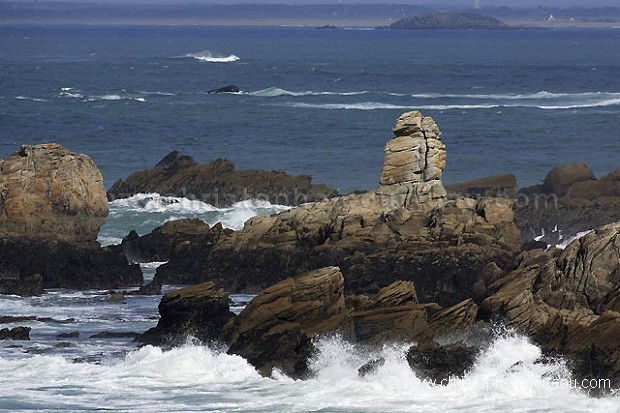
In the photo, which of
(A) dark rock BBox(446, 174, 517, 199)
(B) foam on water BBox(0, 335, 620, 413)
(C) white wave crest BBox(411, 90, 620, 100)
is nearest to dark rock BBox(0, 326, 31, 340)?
(B) foam on water BBox(0, 335, 620, 413)

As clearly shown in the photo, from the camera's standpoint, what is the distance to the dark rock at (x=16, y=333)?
35.7 meters

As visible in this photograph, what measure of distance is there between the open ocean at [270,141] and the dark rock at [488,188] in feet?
19.6

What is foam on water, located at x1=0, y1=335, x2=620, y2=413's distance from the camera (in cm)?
3062

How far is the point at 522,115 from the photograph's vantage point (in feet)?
301


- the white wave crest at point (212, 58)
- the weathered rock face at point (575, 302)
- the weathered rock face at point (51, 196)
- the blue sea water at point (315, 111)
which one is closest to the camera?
the weathered rock face at point (575, 302)

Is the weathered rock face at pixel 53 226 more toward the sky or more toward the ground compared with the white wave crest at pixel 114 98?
more toward the sky

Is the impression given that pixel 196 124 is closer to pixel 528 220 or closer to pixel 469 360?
pixel 528 220

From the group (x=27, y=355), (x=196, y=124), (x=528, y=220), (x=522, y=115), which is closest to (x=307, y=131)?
(x=196, y=124)

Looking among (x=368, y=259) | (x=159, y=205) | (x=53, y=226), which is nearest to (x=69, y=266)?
(x=53, y=226)

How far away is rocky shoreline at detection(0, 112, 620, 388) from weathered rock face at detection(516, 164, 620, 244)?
65 mm

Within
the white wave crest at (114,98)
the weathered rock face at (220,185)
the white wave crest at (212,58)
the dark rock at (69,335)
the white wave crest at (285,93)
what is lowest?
the white wave crest at (212,58)

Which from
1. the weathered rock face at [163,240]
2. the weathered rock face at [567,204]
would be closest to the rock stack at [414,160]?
the weathered rock face at [567,204]

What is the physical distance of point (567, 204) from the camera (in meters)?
49.6

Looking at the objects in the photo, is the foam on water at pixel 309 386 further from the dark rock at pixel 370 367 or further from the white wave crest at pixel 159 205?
the white wave crest at pixel 159 205
